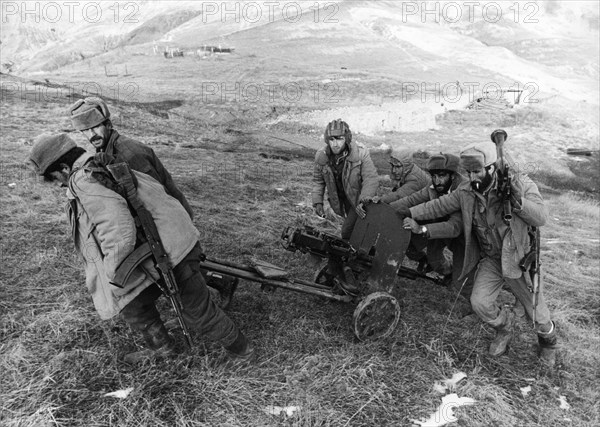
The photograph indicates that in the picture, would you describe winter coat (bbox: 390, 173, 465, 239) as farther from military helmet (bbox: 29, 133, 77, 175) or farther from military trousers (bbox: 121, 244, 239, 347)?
military helmet (bbox: 29, 133, 77, 175)

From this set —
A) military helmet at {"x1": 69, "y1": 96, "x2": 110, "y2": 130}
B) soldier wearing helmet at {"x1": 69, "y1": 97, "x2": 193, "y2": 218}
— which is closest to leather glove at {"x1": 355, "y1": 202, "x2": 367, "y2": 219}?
soldier wearing helmet at {"x1": 69, "y1": 97, "x2": 193, "y2": 218}

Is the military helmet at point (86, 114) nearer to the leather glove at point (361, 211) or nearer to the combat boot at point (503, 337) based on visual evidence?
the leather glove at point (361, 211)

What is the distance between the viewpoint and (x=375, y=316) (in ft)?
12.6

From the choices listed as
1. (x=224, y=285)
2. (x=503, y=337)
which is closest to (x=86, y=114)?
(x=224, y=285)

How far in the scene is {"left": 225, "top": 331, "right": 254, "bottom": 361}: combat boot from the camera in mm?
3369

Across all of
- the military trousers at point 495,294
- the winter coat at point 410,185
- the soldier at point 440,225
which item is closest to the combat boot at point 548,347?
the military trousers at point 495,294

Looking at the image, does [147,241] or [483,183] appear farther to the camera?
[483,183]

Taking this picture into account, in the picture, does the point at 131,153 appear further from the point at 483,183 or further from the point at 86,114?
the point at 483,183

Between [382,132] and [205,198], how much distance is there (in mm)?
18477

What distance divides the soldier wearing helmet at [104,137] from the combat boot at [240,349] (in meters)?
1.46

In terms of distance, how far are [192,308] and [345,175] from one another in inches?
98.7

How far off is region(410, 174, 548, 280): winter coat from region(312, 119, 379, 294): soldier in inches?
31.1

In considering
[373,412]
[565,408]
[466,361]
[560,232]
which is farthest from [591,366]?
[560,232]

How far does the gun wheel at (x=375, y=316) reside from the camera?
3764mm
